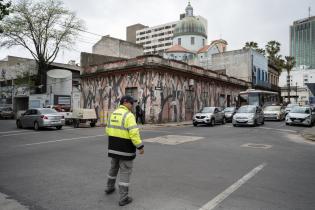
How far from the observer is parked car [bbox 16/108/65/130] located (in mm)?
18266

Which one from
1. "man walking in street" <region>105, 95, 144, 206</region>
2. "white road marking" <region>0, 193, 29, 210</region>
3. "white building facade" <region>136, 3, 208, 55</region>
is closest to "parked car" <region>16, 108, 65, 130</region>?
"white road marking" <region>0, 193, 29, 210</region>

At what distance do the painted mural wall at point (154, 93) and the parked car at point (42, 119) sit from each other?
5.21 meters

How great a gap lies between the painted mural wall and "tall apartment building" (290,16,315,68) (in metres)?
134

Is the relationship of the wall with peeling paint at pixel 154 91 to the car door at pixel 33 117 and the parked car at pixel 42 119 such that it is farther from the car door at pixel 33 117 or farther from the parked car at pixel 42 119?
the car door at pixel 33 117

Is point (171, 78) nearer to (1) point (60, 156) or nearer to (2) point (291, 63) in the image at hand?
(1) point (60, 156)

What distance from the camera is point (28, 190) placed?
17.2ft

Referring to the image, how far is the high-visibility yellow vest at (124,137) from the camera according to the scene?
4.58m

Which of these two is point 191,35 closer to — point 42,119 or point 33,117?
point 33,117

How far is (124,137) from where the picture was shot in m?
4.63

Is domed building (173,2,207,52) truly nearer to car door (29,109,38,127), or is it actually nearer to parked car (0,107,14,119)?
parked car (0,107,14,119)

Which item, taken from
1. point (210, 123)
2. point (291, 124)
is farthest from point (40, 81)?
point (291, 124)

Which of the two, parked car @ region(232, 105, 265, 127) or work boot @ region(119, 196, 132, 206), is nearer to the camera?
work boot @ region(119, 196, 132, 206)

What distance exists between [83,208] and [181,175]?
2.63m

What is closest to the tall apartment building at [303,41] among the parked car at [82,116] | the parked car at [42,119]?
the parked car at [82,116]
